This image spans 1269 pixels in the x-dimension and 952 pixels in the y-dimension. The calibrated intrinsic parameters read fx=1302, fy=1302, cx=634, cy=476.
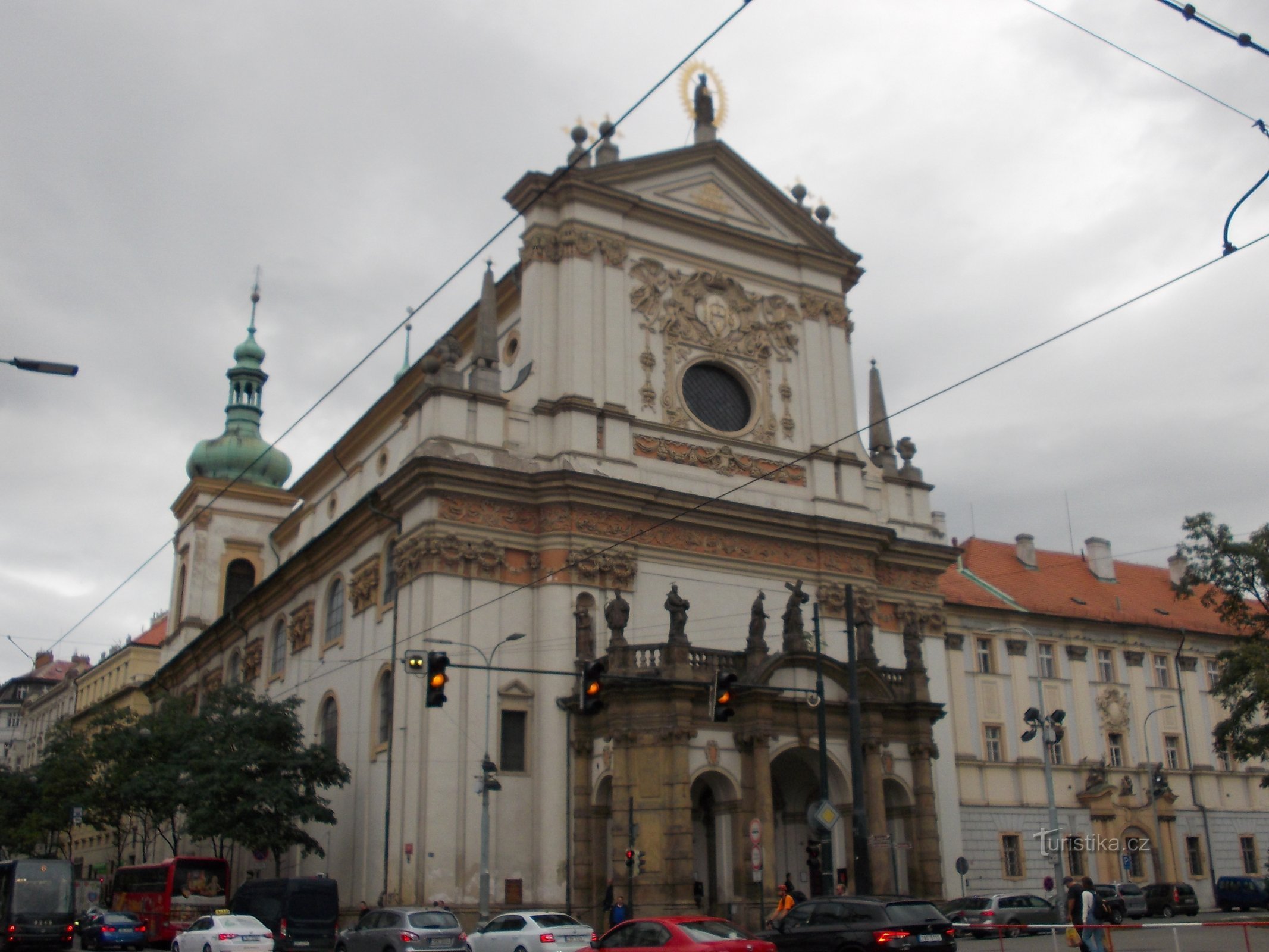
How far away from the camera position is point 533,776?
32.4 metres

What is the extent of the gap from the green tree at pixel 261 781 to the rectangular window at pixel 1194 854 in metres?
32.1

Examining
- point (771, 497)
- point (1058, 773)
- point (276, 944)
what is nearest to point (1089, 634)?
point (1058, 773)

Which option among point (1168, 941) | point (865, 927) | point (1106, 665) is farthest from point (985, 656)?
point (865, 927)

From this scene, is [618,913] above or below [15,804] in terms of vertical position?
below

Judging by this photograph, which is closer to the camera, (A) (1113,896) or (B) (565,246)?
(B) (565,246)

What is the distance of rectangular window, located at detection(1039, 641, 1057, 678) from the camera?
161ft

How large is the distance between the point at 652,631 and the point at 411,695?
6.68 meters

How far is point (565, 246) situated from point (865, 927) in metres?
22.8

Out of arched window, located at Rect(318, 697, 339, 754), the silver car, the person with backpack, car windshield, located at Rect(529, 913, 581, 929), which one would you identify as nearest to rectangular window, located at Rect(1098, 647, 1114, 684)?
arched window, located at Rect(318, 697, 339, 754)

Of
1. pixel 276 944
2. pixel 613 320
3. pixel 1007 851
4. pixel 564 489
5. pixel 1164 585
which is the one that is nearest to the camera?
pixel 276 944

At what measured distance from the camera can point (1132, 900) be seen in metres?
40.8

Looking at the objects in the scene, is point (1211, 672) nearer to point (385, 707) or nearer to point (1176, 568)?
point (1176, 568)

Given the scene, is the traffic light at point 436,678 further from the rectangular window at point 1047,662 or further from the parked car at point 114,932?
the rectangular window at point 1047,662

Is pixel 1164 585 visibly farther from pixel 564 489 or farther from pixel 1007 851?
pixel 564 489
